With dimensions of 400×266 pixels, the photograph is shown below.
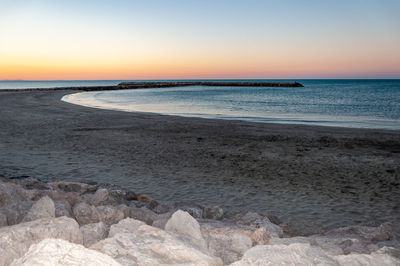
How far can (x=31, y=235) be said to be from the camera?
2.65 m

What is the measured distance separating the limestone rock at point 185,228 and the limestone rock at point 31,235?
897mm

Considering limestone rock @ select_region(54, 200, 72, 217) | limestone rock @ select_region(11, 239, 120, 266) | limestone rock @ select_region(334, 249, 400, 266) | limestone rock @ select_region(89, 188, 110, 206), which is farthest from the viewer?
limestone rock @ select_region(89, 188, 110, 206)

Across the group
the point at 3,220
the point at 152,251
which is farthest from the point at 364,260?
the point at 3,220

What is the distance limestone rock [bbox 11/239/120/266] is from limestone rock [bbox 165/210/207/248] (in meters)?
1.05

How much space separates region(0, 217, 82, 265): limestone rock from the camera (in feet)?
7.95

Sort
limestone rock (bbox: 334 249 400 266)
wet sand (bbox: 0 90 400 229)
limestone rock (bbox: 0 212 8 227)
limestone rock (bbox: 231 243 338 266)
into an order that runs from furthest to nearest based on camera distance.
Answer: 1. wet sand (bbox: 0 90 400 229)
2. limestone rock (bbox: 0 212 8 227)
3. limestone rock (bbox: 334 249 400 266)
4. limestone rock (bbox: 231 243 338 266)

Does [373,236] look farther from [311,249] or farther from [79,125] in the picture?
[79,125]

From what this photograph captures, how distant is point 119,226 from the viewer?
125 inches

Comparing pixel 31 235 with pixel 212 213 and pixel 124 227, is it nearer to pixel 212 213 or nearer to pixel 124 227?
pixel 124 227

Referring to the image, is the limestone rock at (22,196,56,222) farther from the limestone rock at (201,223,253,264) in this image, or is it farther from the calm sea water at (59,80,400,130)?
the calm sea water at (59,80,400,130)

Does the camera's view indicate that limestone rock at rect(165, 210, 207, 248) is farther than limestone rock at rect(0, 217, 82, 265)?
Yes

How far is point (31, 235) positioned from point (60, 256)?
0.69 metres

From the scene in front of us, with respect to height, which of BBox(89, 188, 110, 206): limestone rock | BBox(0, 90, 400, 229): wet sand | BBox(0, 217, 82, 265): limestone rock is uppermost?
BBox(0, 217, 82, 265): limestone rock

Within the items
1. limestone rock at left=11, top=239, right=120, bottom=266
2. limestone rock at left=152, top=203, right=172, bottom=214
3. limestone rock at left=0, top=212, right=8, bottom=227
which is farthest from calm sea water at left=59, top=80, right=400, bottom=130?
limestone rock at left=11, top=239, right=120, bottom=266
